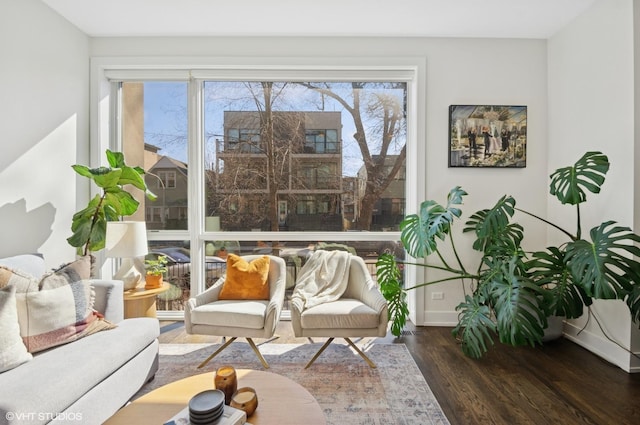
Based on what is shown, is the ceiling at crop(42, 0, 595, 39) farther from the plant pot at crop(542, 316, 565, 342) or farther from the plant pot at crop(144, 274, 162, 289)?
the plant pot at crop(542, 316, 565, 342)

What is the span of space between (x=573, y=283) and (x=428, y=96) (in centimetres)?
215

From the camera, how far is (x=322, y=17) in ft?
9.86

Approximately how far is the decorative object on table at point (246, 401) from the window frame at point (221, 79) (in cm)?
221

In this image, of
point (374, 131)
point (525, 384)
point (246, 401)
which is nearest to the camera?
point (246, 401)

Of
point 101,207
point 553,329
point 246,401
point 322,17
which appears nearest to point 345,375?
point 246,401

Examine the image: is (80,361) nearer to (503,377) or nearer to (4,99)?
(4,99)

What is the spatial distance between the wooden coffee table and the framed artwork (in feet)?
9.06

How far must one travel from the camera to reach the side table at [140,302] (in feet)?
9.09

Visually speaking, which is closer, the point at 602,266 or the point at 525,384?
the point at 602,266

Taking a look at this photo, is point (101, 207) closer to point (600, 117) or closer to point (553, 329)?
point (553, 329)

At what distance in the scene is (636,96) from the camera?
248cm

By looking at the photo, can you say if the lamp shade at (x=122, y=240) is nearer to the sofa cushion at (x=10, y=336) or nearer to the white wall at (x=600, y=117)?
the sofa cushion at (x=10, y=336)

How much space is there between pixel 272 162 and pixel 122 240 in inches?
64.1

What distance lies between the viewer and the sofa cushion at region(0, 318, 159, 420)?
141 cm
